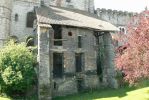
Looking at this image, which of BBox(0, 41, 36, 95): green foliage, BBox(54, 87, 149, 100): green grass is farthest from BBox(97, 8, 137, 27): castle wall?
BBox(0, 41, 36, 95): green foliage

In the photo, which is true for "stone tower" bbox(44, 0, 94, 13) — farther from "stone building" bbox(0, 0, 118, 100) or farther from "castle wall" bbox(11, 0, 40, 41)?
"castle wall" bbox(11, 0, 40, 41)

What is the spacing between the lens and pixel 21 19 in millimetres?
41250

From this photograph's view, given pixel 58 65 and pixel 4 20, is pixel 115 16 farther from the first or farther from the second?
pixel 4 20

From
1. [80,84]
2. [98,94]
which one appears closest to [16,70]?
[80,84]

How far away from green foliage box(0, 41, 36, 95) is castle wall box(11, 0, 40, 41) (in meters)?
8.11

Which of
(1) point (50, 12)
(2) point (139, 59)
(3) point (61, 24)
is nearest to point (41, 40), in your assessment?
(3) point (61, 24)

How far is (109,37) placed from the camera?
4078 cm

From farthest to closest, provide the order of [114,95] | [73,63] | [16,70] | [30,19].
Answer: [30,19], [73,63], [114,95], [16,70]

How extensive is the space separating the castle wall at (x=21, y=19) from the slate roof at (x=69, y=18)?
3007mm

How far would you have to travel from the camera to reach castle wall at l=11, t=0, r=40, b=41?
40.4 metres

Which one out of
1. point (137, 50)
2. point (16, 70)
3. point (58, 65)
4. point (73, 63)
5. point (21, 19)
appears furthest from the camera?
point (21, 19)

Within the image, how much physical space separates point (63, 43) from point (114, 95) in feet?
27.6

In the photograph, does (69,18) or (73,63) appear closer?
(73,63)

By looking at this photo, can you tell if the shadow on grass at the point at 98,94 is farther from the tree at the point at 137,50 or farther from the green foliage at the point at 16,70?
the tree at the point at 137,50
